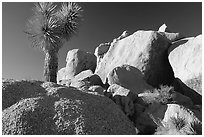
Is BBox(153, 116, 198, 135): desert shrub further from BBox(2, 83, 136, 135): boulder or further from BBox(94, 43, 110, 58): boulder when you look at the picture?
BBox(94, 43, 110, 58): boulder

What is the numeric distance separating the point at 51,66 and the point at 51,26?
8.28 ft

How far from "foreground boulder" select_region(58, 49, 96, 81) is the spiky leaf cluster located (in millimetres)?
8480

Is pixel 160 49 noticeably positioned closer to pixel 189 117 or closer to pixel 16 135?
pixel 189 117

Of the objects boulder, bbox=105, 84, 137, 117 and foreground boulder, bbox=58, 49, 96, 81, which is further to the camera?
foreground boulder, bbox=58, 49, 96, 81

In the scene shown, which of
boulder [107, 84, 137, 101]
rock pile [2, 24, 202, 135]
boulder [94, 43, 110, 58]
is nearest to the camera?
rock pile [2, 24, 202, 135]

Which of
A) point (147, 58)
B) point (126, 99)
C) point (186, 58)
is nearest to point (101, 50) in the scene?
point (147, 58)

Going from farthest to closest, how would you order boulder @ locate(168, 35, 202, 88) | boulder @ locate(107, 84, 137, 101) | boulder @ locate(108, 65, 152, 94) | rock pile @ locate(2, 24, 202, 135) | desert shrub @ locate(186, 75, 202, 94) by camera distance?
1. boulder @ locate(168, 35, 202, 88)
2. desert shrub @ locate(186, 75, 202, 94)
3. boulder @ locate(108, 65, 152, 94)
4. boulder @ locate(107, 84, 137, 101)
5. rock pile @ locate(2, 24, 202, 135)

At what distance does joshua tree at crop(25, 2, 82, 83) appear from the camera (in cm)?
1388

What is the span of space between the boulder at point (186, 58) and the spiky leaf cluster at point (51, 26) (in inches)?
314

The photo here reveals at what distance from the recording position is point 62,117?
19.2 feet

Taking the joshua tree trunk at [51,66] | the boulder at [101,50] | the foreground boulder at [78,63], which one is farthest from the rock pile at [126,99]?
the boulder at [101,50]

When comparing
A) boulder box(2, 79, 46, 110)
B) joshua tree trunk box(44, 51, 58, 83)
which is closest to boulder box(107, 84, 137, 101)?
boulder box(2, 79, 46, 110)

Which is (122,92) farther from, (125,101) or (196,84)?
(196,84)

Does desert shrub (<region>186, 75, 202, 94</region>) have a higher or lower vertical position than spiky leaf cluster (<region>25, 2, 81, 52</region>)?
lower
